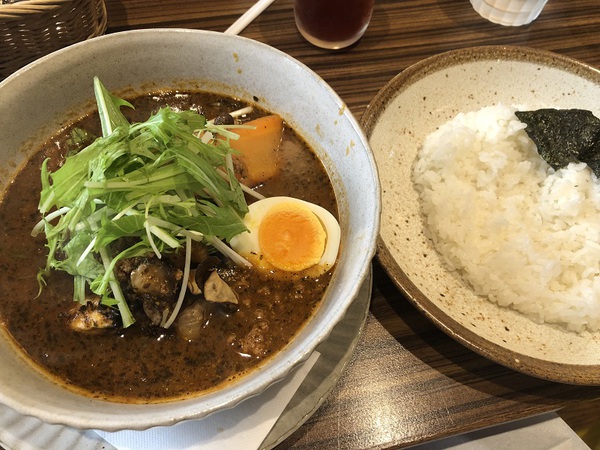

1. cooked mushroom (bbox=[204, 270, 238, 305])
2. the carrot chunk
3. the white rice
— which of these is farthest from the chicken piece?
the white rice

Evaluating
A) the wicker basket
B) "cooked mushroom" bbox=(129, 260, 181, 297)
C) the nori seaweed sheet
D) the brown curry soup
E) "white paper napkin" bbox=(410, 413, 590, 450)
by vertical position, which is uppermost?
the wicker basket

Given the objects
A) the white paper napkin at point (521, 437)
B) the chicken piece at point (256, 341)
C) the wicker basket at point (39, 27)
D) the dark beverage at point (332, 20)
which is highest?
the wicker basket at point (39, 27)

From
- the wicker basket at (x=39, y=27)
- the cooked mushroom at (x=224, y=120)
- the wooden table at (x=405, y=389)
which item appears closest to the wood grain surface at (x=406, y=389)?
the wooden table at (x=405, y=389)

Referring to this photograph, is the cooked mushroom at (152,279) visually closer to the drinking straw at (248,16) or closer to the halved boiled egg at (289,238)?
the halved boiled egg at (289,238)

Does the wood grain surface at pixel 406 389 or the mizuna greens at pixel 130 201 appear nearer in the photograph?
the mizuna greens at pixel 130 201

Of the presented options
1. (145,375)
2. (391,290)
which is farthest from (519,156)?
(145,375)

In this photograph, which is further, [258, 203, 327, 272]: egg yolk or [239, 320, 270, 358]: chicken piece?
[258, 203, 327, 272]: egg yolk

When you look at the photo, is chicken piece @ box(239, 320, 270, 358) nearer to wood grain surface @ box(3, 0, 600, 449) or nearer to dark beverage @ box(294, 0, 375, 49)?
wood grain surface @ box(3, 0, 600, 449)

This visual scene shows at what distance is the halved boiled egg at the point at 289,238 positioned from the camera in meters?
1.50

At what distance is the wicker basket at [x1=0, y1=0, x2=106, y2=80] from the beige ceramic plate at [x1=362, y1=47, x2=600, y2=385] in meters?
1.19

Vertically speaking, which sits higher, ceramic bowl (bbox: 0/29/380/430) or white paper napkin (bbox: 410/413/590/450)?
ceramic bowl (bbox: 0/29/380/430)

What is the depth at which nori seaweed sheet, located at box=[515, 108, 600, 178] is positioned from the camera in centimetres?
195

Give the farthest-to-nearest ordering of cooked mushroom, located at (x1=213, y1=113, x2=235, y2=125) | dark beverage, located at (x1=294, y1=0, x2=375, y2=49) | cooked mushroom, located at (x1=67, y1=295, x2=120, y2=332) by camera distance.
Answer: dark beverage, located at (x1=294, y1=0, x2=375, y2=49) → cooked mushroom, located at (x1=213, y1=113, x2=235, y2=125) → cooked mushroom, located at (x1=67, y1=295, x2=120, y2=332)

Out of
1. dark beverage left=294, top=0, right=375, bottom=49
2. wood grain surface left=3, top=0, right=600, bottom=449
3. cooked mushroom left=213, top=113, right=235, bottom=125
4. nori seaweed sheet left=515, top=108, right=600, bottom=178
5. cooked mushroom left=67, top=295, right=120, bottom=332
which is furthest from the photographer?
dark beverage left=294, top=0, right=375, bottom=49
